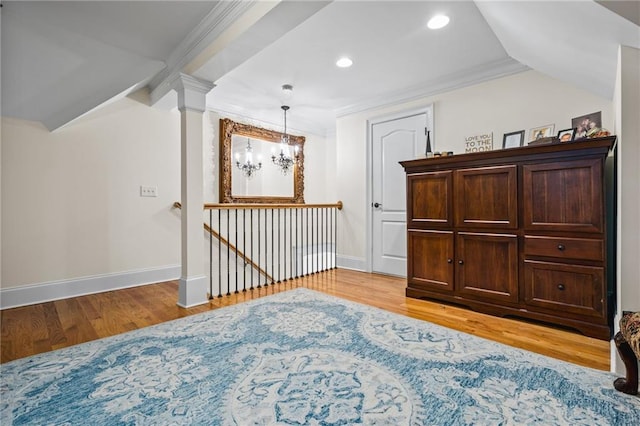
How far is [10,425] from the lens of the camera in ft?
4.07

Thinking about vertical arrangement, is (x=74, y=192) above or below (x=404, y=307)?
above

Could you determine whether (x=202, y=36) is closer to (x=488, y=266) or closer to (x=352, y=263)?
(x=488, y=266)

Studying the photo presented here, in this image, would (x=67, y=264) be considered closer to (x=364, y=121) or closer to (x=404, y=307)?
(x=404, y=307)

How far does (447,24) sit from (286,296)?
279 cm

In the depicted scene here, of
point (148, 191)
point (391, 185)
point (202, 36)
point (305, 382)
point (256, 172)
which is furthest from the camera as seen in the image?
point (256, 172)

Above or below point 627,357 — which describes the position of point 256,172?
above

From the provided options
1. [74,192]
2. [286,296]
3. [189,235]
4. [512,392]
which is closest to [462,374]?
[512,392]

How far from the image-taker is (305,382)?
1523 millimetres

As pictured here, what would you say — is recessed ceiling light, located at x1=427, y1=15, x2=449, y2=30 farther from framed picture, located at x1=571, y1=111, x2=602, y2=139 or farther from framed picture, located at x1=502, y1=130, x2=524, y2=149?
framed picture, located at x1=571, y1=111, x2=602, y2=139

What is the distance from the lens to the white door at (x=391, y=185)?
3869 millimetres

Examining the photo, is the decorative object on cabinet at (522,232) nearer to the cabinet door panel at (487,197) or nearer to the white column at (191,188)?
the cabinet door panel at (487,197)

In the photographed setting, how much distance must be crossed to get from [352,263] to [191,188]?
2.56 meters

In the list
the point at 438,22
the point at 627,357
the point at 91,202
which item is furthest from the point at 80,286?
the point at 627,357

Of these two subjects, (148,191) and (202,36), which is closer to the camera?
(202,36)
